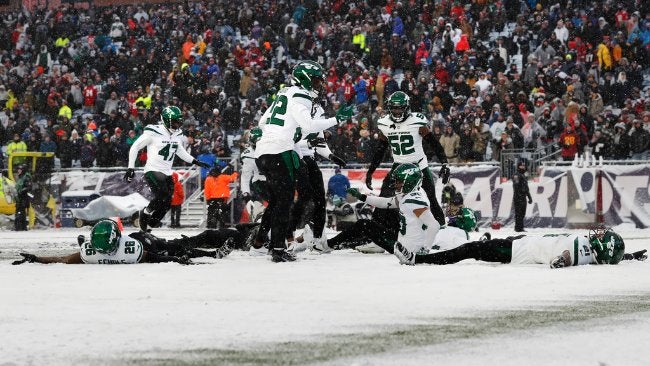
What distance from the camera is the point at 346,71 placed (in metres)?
31.3

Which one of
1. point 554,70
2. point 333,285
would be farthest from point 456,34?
point 333,285

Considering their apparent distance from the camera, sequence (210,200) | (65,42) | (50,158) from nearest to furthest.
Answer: (210,200), (50,158), (65,42)

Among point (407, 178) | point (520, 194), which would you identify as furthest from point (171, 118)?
point (520, 194)

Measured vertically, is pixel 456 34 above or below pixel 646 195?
above

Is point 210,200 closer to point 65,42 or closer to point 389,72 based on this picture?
point 389,72

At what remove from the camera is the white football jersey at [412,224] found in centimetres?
1223

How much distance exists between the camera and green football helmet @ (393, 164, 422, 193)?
12289mm

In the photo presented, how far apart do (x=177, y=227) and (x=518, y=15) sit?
10.5 m

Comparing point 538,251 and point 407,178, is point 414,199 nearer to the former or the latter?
point 407,178

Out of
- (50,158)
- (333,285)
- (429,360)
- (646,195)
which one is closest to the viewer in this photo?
(429,360)

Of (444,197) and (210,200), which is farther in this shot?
(210,200)

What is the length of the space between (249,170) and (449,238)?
4887 millimetres

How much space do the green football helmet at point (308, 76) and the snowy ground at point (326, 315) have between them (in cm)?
250

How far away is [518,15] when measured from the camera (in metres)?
30.3
